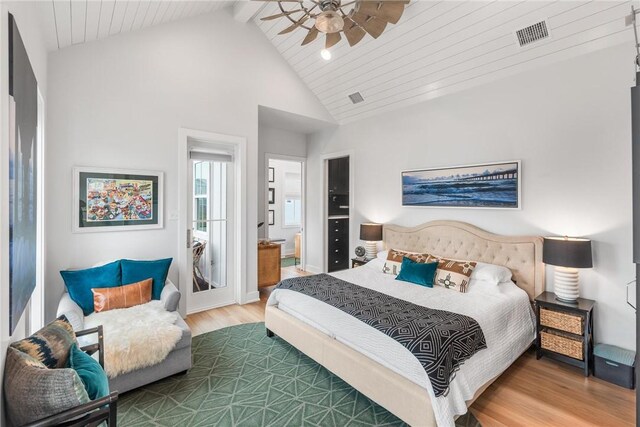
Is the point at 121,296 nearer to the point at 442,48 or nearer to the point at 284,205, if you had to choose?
the point at 442,48

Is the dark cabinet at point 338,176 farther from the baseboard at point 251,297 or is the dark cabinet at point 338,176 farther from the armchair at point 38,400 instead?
the armchair at point 38,400

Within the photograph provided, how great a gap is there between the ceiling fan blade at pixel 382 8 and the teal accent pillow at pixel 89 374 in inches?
107

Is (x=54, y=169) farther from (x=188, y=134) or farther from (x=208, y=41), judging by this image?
(x=208, y=41)

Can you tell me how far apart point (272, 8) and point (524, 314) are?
4.34 meters

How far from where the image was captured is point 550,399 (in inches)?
88.4

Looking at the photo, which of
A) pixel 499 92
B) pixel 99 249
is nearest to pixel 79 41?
pixel 99 249

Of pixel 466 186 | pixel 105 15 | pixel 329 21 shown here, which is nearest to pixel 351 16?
pixel 329 21

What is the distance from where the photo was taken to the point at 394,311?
2.36 metres

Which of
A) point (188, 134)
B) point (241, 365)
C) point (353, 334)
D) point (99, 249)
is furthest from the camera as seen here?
point (188, 134)

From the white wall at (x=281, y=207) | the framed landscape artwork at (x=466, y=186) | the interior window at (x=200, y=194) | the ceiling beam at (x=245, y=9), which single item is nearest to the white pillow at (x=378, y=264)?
the framed landscape artwork at (x=466, y=186)

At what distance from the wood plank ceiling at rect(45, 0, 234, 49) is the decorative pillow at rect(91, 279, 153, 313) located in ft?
7.40

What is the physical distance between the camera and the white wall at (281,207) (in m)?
7.84

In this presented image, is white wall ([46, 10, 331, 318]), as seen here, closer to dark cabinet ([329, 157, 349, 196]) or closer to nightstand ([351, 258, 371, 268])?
nightstand ([351, 258, 371, 268])

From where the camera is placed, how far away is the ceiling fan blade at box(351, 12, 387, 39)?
2.46 meters
